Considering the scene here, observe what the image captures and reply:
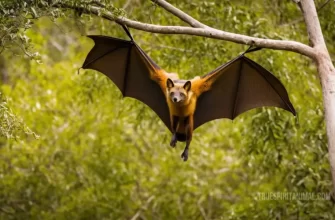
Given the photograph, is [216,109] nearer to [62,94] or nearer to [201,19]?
[201,19]

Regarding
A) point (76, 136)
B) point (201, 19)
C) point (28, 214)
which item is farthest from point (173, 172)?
point (201, 19)

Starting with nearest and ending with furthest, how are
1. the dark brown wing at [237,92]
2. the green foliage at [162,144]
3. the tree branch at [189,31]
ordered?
the tree branch at [189,31]
the dark brown wing at [237,92]
the green foliage at [162,144]

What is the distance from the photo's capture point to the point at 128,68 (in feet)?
30.4

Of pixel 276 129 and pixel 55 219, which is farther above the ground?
pixel 276 129

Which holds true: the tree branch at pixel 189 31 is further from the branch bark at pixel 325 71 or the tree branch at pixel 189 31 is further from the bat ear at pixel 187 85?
the bat ear at pixel 187 85

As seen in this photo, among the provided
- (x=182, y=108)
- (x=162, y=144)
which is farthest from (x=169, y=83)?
(x=162, y=144)

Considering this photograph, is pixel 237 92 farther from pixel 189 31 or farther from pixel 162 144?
pixel 162 144

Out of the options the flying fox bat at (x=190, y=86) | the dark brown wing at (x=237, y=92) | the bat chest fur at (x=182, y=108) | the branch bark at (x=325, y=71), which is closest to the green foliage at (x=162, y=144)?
the flying fox bat at (x=190, y=86)

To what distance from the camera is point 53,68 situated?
13.9 meters

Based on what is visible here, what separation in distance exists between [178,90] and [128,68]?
1.63 m

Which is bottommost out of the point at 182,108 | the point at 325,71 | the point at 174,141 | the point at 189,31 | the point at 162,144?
the point at 162,144

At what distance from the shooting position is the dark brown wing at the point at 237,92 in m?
8.56

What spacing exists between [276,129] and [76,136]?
4.21 metres

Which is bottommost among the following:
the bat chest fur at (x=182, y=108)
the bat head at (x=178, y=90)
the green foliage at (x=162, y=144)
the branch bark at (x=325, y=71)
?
the green foliage at (x=162, y=144)
